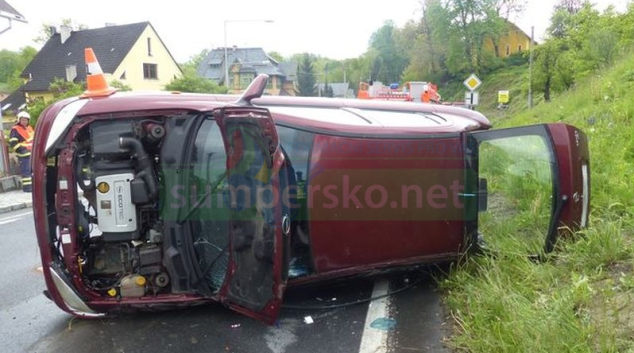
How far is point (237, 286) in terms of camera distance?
3.24 metres

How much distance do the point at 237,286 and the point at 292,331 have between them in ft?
1.81

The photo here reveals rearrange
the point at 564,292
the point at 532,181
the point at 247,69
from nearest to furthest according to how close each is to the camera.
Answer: the point at 564,292, the point at 532,181, the point at 247,69

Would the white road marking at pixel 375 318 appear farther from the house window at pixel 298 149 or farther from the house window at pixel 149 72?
the house window at pixel 149 72

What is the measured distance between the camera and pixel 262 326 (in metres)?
3.55

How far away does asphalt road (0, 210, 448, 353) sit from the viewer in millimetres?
3230

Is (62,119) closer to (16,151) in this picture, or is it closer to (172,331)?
(172,331)

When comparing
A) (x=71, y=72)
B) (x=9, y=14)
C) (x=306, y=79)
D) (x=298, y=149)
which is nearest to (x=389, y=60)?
(x=306, y=79)

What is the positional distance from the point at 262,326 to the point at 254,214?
906 mm

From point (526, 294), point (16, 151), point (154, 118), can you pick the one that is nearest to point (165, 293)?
point (154, 118)

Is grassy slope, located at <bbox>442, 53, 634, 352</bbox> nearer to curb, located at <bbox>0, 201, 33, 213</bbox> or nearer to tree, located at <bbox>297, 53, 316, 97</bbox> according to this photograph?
curb, located at <bbox>0, 201, 33, 213</bbox>

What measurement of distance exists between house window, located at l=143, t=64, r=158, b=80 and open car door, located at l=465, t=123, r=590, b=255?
124 feet

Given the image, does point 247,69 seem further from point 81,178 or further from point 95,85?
point 81,178

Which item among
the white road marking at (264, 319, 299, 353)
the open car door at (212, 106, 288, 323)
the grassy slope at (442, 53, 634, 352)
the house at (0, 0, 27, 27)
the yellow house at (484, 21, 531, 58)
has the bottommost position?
the white road marking at (264, 319, 299, 353)

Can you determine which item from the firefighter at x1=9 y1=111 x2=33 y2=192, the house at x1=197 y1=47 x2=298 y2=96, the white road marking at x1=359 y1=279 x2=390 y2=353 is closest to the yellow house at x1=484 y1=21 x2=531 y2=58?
the house at x1=197 y1=47 x2=298 y2=96
